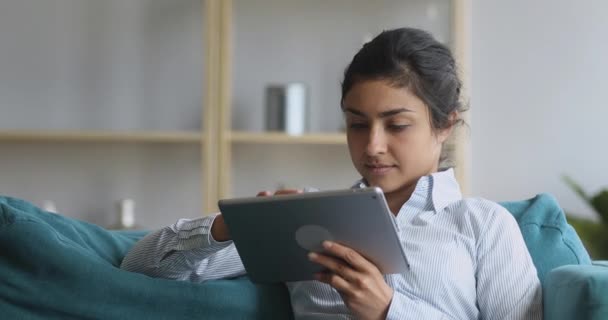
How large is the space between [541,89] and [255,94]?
3.64 ft

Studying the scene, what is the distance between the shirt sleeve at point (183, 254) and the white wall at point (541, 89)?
204 centimetres

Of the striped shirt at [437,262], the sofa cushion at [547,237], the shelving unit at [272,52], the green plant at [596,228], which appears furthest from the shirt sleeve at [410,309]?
the shelving unit at [272,52]

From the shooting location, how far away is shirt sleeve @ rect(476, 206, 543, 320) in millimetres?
1340

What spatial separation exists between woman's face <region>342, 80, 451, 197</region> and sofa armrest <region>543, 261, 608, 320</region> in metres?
0.30

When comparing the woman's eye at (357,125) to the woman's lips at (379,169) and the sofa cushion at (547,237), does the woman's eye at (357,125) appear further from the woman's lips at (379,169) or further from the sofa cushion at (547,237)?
the sofa cushion at (547,237)

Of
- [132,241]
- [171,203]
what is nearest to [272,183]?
[171,203]

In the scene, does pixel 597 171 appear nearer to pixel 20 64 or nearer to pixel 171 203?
pixel 171 203

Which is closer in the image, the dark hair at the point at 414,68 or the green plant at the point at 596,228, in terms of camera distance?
the dark hair at the point at 414,68

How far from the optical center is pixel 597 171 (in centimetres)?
337

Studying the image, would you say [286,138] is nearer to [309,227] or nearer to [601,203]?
[601,203]

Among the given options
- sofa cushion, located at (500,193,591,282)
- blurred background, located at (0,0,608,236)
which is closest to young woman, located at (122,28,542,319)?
sofa cushion, located at (500,193,591,282)

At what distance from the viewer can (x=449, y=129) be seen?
155 centimetres

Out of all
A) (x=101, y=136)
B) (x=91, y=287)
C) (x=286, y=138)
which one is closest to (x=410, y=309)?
(x=91, y=287)

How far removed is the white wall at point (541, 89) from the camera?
11.0ft
